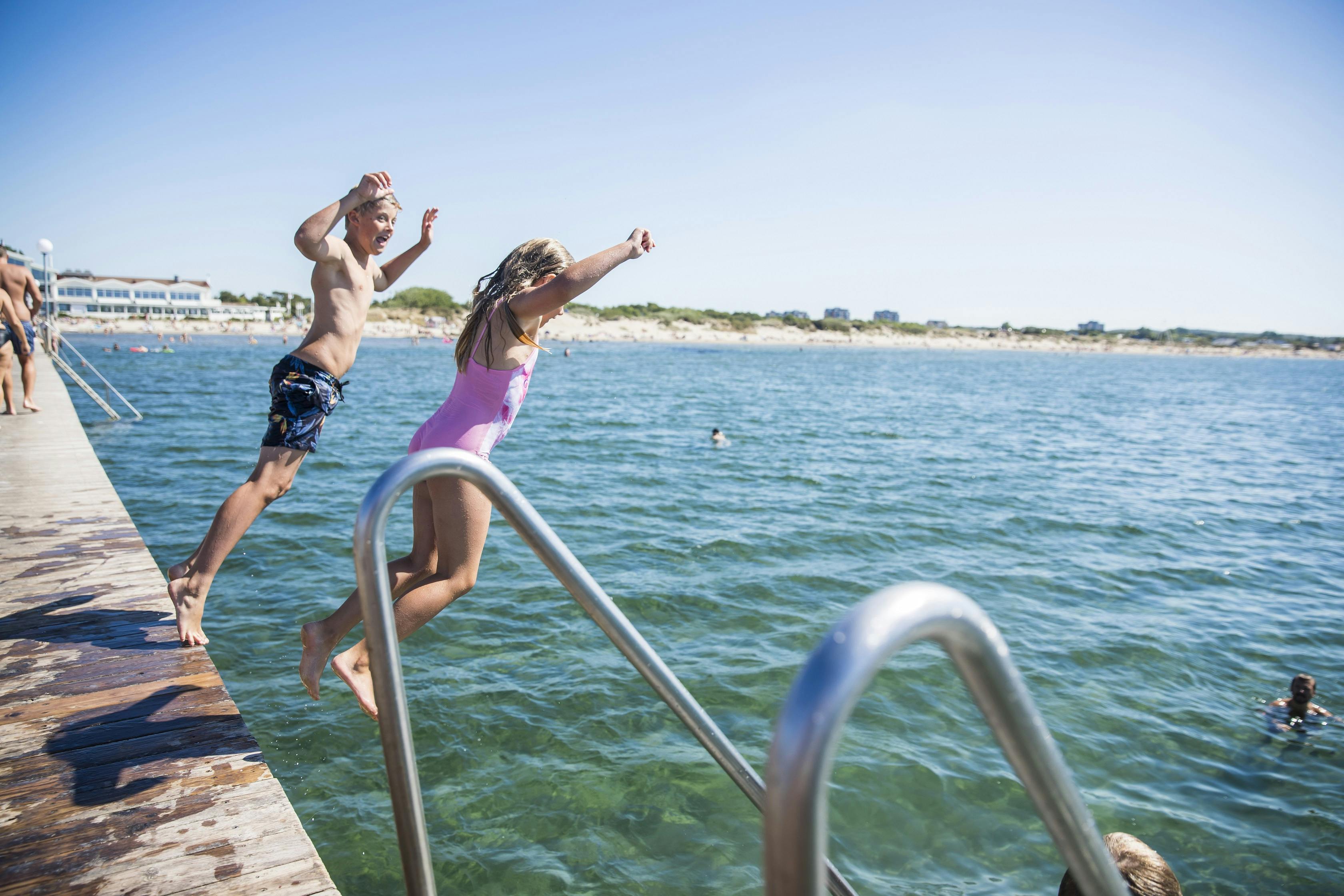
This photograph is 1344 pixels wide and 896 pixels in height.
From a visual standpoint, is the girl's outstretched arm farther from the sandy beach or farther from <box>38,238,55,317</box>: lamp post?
<box>38,238,55,317</box>: lamp post

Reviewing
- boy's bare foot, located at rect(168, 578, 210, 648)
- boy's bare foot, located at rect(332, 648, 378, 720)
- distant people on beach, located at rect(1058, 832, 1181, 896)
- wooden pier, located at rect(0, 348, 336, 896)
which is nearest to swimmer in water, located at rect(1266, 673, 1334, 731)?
distant people on beach, located at rect(1058, 832, 1181, 896)

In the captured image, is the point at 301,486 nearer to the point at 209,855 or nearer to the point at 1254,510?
the point at 209,855

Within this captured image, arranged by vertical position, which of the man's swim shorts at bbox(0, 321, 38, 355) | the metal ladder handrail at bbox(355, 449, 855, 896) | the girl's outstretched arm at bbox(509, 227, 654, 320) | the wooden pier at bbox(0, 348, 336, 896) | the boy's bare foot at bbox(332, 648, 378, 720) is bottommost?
the wooden pier at bbox(0, 348, 336, 896)

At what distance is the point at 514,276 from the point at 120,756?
7.21 feet

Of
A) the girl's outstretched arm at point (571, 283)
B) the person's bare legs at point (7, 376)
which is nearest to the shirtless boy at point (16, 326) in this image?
the person's bare legs at point (7, 376)

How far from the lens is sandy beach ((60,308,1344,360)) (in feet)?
265

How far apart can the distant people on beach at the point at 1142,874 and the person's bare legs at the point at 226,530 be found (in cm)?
383

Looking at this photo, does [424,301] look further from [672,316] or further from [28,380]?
[28,380]

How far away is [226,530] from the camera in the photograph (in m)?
3.31

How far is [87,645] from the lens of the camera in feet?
11.0

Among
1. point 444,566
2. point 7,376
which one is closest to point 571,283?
point 444,566

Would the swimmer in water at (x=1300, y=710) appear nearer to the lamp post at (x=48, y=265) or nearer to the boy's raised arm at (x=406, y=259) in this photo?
the boy's raised arm at (x=406, y=259)

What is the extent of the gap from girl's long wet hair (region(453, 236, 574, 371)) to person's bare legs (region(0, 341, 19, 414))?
9.72 meters

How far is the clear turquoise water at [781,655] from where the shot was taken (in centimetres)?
416
